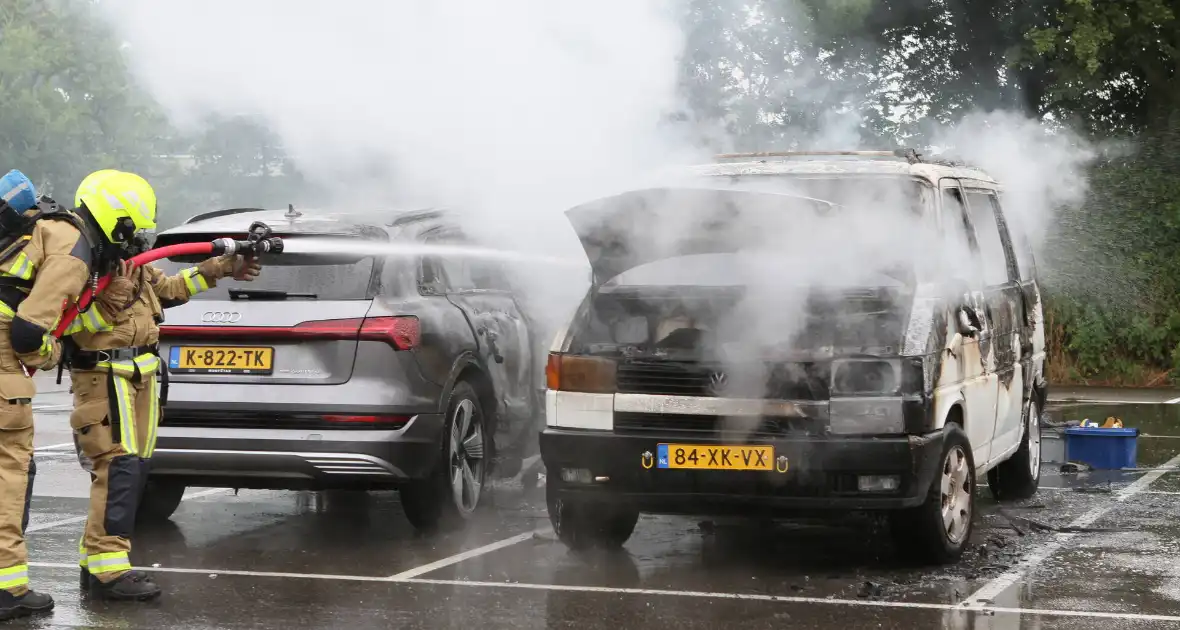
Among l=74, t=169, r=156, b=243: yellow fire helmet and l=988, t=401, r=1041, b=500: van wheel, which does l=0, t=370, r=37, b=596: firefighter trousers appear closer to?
l=74, t=169, r=156, b=243: yellow fire helmet

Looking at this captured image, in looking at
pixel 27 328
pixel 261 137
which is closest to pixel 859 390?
pixel 27 328

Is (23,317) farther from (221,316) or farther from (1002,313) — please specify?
(1002,313)

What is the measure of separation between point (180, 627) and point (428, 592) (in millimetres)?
1105

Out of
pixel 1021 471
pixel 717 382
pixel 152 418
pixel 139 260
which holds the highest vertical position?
pixel 139 260

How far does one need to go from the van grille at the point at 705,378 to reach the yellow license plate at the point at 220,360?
1.77 metres

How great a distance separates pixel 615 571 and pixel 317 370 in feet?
5.65

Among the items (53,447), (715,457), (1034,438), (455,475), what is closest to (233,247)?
(455,475)

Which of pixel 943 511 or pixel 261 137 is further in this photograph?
pixel 261 137

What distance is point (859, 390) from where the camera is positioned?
667 centimetres

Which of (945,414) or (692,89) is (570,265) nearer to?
(692,89)

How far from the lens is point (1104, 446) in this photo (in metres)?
10.6

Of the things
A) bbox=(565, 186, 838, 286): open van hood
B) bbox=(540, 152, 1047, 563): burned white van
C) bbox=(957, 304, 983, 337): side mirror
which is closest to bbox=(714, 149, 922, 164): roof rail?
bbox=(540, 152, 1047, 563): burned white van


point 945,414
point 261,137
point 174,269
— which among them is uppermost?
point 261,137

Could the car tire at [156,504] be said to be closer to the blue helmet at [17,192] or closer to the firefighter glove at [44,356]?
the firefighter glove at [44,356]
